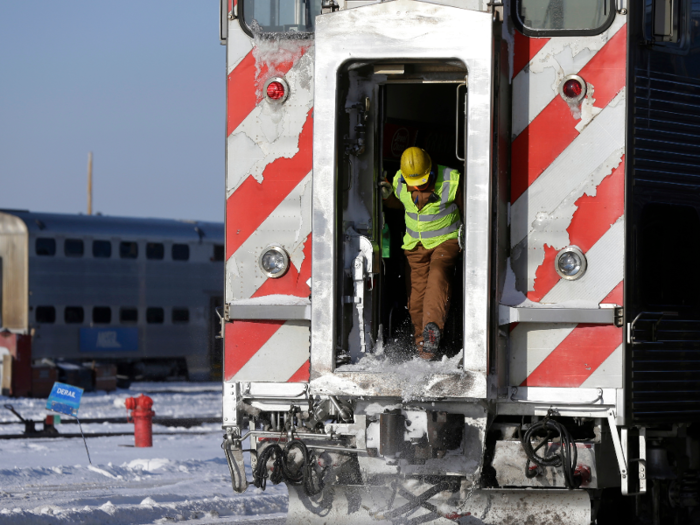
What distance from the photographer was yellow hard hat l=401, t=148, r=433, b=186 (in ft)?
20.5

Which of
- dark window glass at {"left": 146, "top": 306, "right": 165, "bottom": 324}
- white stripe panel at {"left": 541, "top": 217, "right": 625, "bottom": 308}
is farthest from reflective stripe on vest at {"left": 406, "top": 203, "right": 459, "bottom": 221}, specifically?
dark window glass at {"left": 146, "top": 306, "right": 165, "bottom": 324}

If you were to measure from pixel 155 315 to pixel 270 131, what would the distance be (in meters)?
22.6

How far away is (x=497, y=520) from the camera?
5.79 metres

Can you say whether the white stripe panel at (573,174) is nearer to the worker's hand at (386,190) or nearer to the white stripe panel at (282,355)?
the worker's hand at (386,190)

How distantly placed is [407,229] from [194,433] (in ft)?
35.0

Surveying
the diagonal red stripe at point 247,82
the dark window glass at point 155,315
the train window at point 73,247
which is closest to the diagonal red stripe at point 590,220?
the diagonal red stripe at point 247,82

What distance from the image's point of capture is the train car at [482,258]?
5527 millimetres

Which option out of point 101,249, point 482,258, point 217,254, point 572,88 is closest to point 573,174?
point 572,88

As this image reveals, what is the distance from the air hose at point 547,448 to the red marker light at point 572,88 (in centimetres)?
162

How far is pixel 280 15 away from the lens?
605 centimetres

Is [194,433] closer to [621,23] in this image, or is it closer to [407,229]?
[407,229]

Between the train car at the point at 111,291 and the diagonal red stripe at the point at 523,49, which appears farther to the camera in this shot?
the train car at the point at 111,291

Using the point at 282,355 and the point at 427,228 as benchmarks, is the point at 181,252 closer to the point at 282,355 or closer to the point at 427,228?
the point at 427,228

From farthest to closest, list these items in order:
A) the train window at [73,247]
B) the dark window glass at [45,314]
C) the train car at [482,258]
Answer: the train window at [73,247] < the dark window glass at [45,314] < the train car at [482,258]
